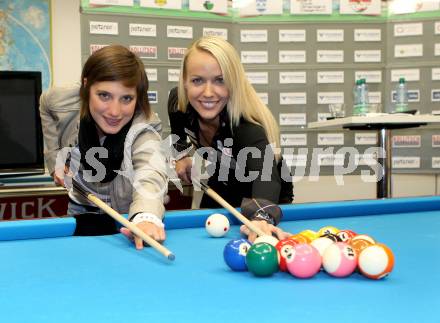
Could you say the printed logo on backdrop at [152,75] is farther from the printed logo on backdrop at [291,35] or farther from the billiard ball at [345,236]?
the billiard ball at [345,236]

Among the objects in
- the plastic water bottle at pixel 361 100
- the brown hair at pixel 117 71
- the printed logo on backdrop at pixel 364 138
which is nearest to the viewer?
the brown hair at pixel 117 71

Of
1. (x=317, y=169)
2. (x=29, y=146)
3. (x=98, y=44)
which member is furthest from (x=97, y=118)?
(x=317, y=169)

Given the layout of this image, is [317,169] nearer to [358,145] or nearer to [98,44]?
[358,145]

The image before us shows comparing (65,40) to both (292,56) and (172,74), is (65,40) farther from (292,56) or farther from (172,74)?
(292,56)

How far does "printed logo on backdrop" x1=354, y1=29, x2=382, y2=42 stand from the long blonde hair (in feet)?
9.05

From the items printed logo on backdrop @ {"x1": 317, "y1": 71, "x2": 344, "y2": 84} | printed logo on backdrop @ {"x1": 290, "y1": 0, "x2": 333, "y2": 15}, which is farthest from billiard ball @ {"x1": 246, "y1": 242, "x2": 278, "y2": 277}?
printed logo on backdrop @ {"x1": 290, "y1": 0, "x2": 333, "y2": 15}

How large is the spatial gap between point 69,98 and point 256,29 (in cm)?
248

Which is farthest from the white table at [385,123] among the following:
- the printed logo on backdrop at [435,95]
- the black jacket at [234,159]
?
the printed logo on backdrop at [435,95]

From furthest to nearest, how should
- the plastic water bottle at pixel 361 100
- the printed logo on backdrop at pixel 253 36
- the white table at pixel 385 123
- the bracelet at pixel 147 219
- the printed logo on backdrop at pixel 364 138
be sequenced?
the printed logo on backdrop at pixel 364 138 → the printed logo on backdrop at pixel 253 36 → the plastic water bottle at pixel 361 100 → the white table at pixel 385 123 → the bracelet at pixel 147 219

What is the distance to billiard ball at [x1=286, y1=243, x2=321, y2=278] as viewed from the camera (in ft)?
3.48

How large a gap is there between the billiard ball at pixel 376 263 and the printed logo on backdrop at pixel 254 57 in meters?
3.67

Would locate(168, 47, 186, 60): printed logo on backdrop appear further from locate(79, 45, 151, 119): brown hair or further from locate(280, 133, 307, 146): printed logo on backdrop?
locate(79, 45, 151, 119): brown hair

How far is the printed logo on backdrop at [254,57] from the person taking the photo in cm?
457

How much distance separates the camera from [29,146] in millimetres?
3719
